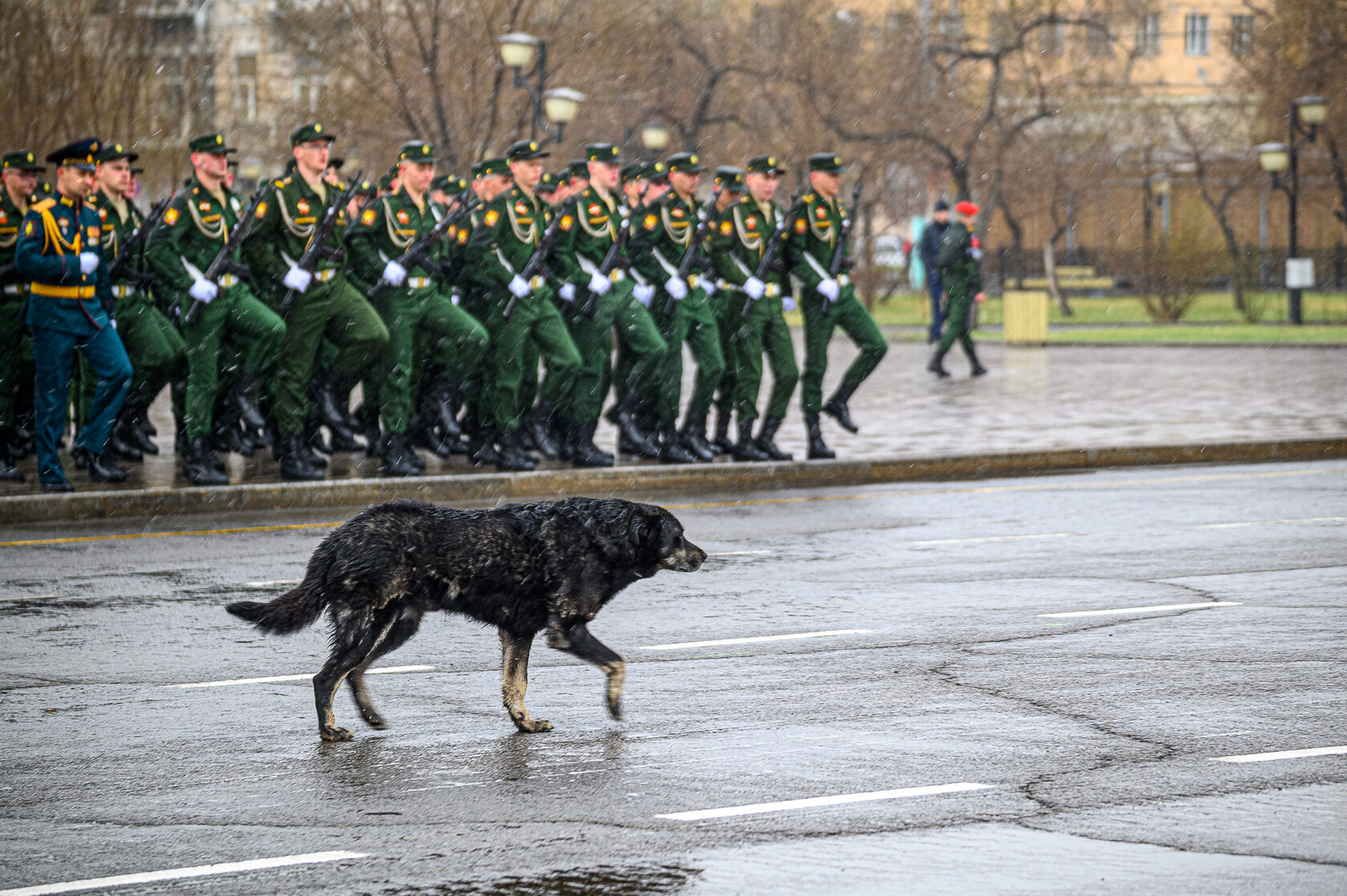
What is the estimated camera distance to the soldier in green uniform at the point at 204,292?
1465 cm

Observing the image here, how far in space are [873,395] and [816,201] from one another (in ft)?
22.4

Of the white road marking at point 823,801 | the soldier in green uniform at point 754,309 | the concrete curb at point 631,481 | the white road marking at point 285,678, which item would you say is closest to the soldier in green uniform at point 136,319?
the concrete curb at point 631,481

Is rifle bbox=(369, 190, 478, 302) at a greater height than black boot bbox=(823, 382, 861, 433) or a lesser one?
greater

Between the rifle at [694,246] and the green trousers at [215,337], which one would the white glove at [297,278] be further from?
the rifle at [694,246]

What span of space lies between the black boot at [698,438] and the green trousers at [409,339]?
6.29 feet

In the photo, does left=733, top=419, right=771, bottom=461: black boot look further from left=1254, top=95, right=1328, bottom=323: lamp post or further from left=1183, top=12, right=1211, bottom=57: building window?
left=1183, top=12, right=1211, bottom=57: building window

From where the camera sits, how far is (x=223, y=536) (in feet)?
42.6

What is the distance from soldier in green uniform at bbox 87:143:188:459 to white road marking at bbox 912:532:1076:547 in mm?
5710

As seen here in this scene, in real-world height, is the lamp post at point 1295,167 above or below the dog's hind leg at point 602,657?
above

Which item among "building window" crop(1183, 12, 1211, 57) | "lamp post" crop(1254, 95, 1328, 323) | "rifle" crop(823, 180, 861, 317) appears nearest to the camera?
"rifle" crop(823, 180, 861, 317)

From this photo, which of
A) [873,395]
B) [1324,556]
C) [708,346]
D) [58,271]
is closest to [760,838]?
[1324,556]

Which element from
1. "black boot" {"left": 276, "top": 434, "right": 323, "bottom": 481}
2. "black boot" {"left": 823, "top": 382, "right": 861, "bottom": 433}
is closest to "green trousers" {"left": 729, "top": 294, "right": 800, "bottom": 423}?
"black boot" {"left": 823, "top": 382, "right": 861, "bottom": 433}

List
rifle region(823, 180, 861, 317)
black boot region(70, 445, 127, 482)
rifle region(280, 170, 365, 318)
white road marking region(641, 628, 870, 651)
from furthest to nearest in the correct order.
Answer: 1. rifle region(823, 180, 861, 317)
2. black boot region(70, 445, 127, 482)
3. rifle region(280, 170, 365, 318)
4. white road marking region(641, 628, 870, 651)

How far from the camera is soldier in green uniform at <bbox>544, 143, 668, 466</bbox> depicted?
16.0 metres
